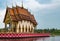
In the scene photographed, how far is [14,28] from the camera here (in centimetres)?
6719

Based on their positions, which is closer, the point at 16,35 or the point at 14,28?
the point at 16,35

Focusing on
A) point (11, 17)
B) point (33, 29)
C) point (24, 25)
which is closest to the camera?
point (11, 17)

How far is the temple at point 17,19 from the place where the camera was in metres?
65.9

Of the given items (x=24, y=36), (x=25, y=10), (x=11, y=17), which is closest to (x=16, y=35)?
(x=24, y=36)

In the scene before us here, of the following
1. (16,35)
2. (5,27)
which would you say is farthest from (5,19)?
(16,35)

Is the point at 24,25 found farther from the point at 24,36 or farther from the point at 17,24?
the point at 24,36

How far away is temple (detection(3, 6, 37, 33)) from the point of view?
216 feet

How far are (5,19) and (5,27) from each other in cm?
253

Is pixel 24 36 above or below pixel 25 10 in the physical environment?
below

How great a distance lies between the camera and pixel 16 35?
58250 millimetres

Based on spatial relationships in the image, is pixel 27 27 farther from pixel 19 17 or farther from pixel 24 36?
pixel 24 36

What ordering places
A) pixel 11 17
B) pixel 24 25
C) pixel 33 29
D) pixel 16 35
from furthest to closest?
1. pixel 33 29
2. pixel 24 25
3. pixel 11 17
4. pixel 16 35

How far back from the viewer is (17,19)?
66.1m

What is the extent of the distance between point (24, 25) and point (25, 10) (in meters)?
3.83
